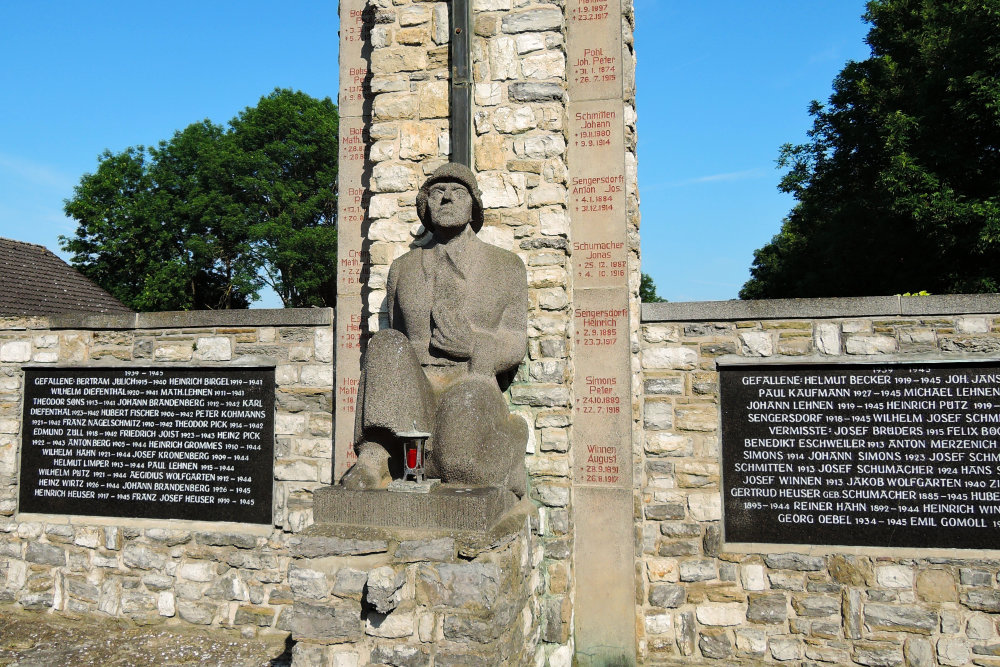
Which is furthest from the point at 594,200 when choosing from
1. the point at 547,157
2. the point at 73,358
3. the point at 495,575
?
the point at 73,358

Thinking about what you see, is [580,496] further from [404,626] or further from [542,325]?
[404,626]

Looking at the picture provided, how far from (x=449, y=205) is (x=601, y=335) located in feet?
4.36

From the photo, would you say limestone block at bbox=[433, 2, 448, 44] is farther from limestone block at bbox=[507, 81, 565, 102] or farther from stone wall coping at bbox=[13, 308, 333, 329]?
stone wall coping at bbox=[13, 308, 333, 329]

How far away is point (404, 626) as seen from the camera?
324 cm

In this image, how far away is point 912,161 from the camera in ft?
37.1

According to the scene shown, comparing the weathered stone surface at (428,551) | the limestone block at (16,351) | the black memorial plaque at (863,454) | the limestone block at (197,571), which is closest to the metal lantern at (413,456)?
the weathered stone surface at (428,551)

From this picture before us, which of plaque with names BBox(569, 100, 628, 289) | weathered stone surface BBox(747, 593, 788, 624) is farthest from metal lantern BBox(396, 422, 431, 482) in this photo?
weathered stone surface BBox(747, 593, 788, 624)

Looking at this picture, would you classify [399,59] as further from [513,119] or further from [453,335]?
[453,335]

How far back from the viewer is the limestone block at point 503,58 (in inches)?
189

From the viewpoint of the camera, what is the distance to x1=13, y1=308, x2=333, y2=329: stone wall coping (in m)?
5.55

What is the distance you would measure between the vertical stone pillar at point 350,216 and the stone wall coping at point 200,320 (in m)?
0.30

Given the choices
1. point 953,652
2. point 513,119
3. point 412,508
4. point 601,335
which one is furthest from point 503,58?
point 953,652

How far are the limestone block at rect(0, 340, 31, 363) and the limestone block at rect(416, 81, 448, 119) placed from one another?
390 cm

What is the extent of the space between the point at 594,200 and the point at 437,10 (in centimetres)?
168
